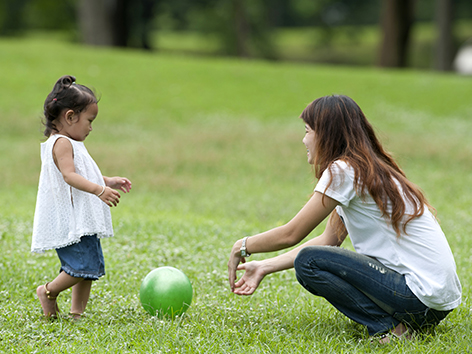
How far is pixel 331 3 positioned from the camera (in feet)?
159

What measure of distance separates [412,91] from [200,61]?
8.18m

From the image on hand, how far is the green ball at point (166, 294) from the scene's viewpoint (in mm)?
4004

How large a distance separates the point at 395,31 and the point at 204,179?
20329 mm

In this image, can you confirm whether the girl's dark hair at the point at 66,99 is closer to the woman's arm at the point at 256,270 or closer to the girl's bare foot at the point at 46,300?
the girl's bare foot at the point at 46,300

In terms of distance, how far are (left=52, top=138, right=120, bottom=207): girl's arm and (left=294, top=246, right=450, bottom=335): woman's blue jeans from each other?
1.28 metres

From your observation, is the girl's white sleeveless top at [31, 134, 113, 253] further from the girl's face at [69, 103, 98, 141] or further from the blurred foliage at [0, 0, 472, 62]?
the blurred foliage at [0, 0, 472, 62]

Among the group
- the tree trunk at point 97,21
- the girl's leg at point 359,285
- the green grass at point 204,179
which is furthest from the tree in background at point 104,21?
the girl's leg at point 359,285

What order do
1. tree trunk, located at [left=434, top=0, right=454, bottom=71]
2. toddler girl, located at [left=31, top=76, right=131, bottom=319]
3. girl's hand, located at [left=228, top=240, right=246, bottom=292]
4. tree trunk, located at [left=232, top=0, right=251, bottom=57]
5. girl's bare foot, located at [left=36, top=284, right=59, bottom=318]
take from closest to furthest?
girl's hand, located at [left=228, top=240, right=246, bottom=292], toddler girl, located at [left=31, top=76, right=131, bottom=319], girl's bare foot, located at [left=36, top=284, right=59, bottom=318], tree trunk, located at [left=434, top=0, right=454, bottom=71], tree trunk, located at [left=232, top=0, right=251, bottom=57]

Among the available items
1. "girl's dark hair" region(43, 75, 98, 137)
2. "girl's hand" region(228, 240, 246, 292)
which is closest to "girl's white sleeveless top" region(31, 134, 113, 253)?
"girl's dark hair" region(43, 75, 98, 137)

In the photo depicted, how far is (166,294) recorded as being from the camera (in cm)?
401

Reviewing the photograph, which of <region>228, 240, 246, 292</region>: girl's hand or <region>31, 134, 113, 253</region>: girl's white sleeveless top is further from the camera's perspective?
<region>31, 134, 113, 253</region>: girl's white sleeveless top

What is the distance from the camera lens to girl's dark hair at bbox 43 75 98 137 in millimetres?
3877

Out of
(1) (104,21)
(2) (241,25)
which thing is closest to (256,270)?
(1) (104,21)

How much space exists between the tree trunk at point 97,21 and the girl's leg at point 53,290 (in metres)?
25.4
